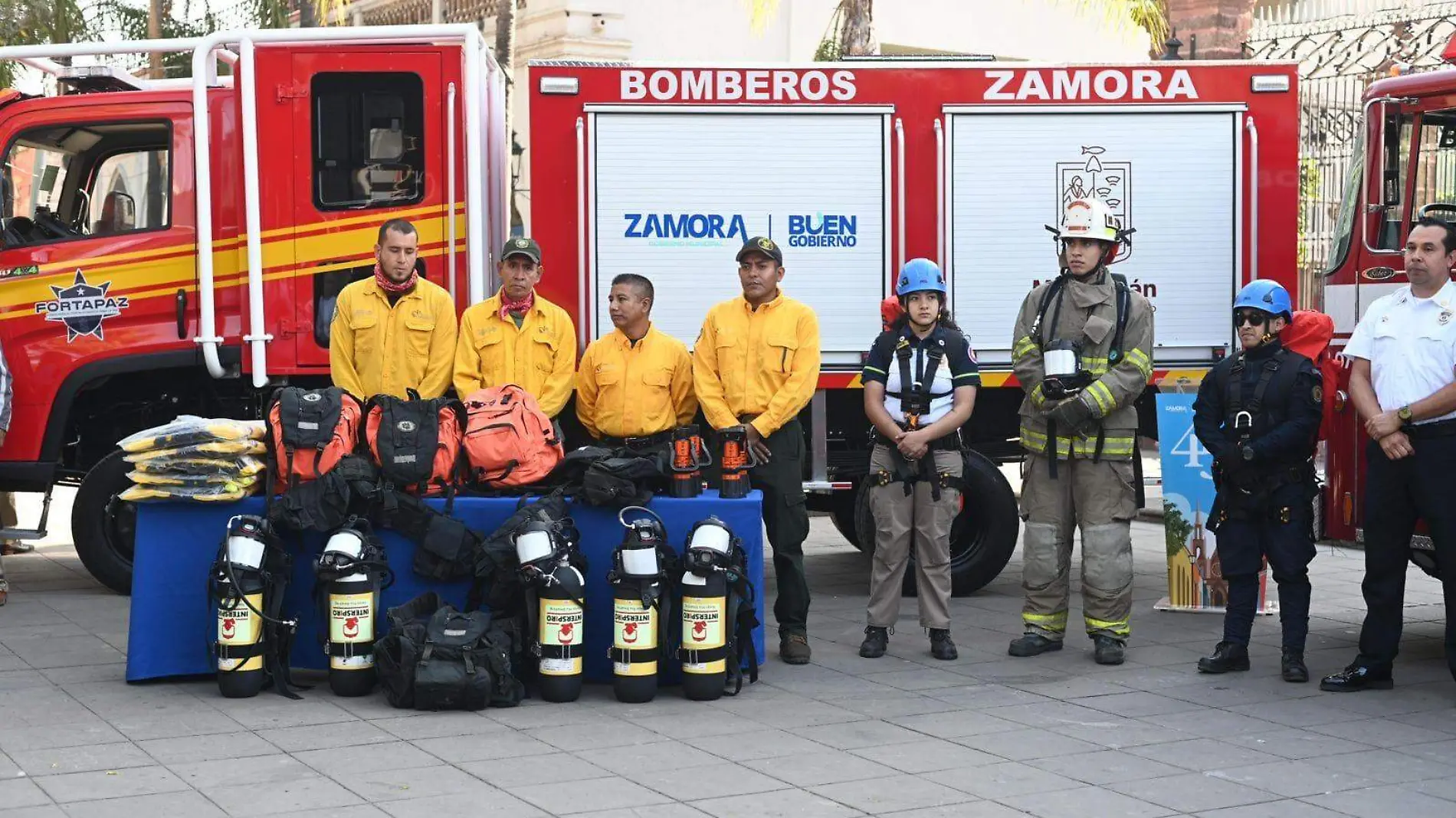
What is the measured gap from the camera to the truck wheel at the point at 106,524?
30.0ft

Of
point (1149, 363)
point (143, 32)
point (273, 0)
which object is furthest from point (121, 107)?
point (143, 32)

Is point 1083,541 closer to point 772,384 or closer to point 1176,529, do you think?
point 1176,529

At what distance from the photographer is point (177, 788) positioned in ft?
17.5

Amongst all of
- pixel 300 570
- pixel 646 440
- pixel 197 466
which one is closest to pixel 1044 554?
pixel 646 440

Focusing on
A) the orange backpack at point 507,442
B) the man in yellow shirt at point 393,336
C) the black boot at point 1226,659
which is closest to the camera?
the orange backpack at point 507,442

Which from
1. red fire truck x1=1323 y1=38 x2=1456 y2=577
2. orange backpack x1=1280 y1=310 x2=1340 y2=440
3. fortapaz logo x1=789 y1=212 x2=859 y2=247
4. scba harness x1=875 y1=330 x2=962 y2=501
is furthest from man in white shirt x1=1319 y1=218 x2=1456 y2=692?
fortapaz logo x1=789 y1=212 x2=859 y2=247

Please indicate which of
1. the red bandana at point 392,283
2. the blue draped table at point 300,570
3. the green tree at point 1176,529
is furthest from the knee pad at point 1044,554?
the red bandana at point 392,283

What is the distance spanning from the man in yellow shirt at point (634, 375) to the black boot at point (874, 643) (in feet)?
4.37

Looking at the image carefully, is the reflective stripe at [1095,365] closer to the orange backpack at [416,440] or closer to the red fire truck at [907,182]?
the red fire truck at [907,182]

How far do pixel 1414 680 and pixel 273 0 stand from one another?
47.8 feet

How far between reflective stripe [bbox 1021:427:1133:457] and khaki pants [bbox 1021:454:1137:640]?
0.04 metres

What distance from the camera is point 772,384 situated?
7.58 m

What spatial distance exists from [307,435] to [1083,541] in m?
3.50

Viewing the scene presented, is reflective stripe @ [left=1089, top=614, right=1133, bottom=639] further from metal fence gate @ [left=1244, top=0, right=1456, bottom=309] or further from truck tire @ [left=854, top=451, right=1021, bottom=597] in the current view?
metal fence gate @ [left=1244, top=0, right=1456, bottom=309]
